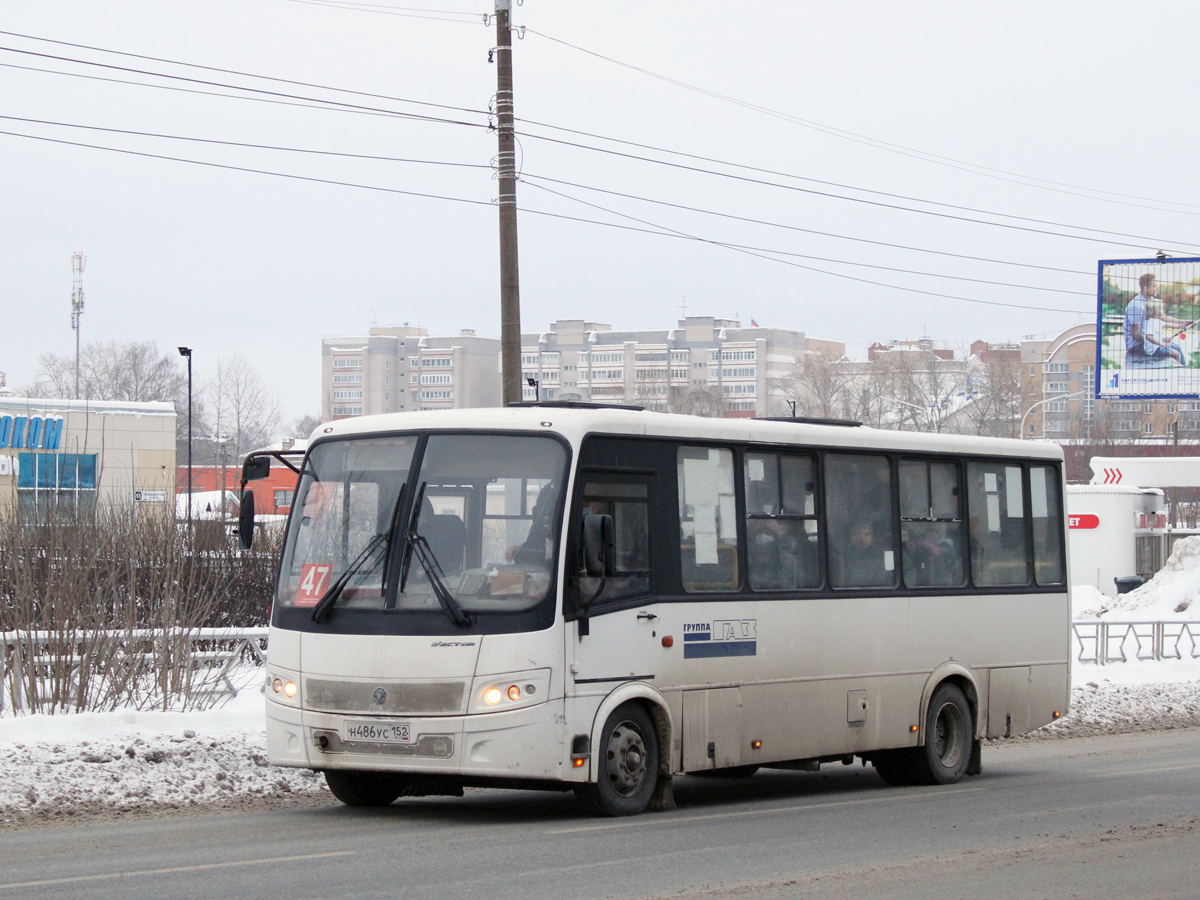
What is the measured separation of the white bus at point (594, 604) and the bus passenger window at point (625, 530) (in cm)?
2

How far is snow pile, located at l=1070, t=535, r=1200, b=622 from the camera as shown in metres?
37.0

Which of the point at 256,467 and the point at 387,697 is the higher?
the point at 256,467

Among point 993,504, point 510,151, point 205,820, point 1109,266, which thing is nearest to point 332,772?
point 205,820

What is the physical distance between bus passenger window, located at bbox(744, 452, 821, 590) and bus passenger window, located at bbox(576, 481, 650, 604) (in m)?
1.18

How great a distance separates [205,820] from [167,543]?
775 centimetres

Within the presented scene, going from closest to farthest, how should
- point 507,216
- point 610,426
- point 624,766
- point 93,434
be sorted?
1. point 624,766
2. point 610,426
3. point 507,216
4. point 93,434

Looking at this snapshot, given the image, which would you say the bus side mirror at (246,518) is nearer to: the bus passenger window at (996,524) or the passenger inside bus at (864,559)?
the passenger inside bus at (864,559)

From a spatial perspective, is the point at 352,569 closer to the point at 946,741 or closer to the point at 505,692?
the point at 505,692

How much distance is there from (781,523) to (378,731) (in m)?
3.65

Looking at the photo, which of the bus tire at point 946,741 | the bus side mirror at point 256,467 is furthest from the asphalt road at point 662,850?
the bus side mirror at point 256,467

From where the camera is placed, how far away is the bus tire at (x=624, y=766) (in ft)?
34.9

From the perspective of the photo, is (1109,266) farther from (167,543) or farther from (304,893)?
(304,893)

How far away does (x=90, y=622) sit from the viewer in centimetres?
1516

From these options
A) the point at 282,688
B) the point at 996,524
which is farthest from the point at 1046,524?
the point at 282,688
